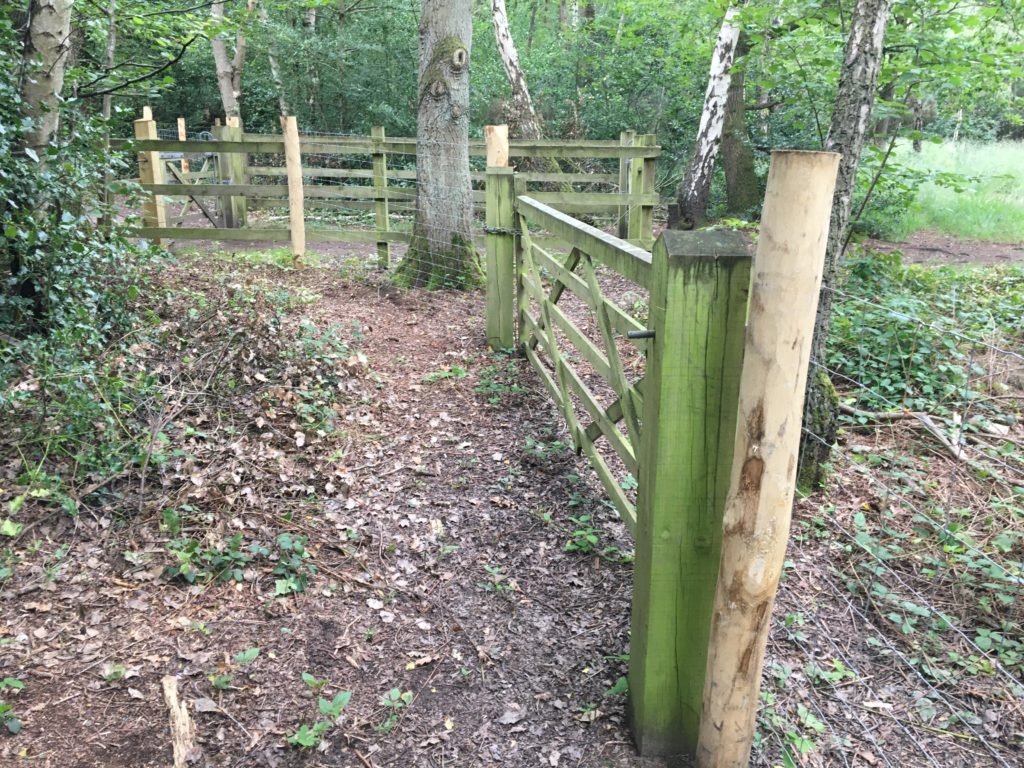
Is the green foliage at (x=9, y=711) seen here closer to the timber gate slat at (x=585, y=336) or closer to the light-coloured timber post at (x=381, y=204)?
the timber gate slat at (x=585, y=336)

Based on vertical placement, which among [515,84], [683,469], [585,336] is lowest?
[585,336]

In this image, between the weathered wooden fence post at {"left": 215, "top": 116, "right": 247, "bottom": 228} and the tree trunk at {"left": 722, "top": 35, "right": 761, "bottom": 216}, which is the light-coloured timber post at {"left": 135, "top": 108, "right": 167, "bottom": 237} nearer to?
the weathered wooden fence post at {"left": 215, "top": 116, "right": 247, "bottom": 228}

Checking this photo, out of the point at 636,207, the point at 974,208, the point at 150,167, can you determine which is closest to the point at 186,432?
the point at 150,167

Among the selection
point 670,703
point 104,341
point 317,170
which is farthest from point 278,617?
point 317,170

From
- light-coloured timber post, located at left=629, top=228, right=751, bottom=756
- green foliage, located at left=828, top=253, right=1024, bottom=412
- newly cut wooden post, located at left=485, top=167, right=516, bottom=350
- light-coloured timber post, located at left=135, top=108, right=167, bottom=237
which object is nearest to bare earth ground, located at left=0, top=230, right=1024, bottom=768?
light-coloured timber post, located at left=629, top=228, right=751, bottom=756

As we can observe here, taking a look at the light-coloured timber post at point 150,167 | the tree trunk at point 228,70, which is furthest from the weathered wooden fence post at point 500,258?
the tree trunk at point 228,70

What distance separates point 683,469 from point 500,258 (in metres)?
4.09

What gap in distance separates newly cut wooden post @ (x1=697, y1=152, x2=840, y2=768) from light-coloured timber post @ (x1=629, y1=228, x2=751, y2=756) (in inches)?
5.5

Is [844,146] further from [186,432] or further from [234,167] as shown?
[234,167]

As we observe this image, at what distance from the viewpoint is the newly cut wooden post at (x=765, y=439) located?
1.81 metres

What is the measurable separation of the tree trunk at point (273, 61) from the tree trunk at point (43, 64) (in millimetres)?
13650

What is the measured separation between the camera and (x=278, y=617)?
119 inches

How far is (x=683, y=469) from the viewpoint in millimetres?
2186

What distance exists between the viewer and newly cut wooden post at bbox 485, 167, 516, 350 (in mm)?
5809
